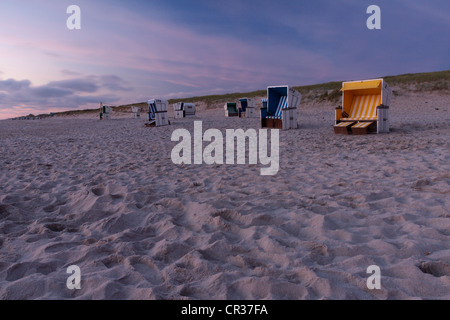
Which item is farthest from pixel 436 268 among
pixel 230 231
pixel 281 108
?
pixel 281 108

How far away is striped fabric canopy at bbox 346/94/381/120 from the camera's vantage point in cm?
957

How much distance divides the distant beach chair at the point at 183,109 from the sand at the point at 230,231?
1888 centimetres

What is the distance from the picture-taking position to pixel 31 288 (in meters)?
1.87

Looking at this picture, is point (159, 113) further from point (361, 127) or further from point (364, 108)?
point (361, 127)

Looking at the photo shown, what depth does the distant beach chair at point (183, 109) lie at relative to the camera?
2364 cm

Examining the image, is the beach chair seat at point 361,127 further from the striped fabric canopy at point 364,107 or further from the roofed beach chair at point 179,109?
the roofed beach chair at point 179,109

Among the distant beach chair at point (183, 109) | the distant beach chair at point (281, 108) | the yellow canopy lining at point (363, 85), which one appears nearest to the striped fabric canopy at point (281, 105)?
the distant beach chair at point (281, 108)

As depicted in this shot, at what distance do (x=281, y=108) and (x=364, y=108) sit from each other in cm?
326

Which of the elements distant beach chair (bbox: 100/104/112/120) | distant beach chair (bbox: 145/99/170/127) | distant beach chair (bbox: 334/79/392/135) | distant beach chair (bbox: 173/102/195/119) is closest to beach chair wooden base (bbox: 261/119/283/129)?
distant beach chair (bbox: 334/79/392/135)

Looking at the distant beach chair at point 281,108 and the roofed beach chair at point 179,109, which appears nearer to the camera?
the distant beach chair at point 281,108

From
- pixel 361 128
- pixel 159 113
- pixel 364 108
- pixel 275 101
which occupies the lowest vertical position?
pixel 361 128

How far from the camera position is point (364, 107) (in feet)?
32.3

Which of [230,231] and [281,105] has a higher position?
[281,105]
